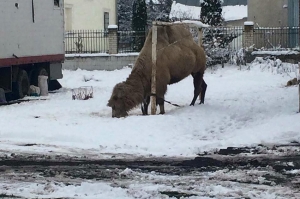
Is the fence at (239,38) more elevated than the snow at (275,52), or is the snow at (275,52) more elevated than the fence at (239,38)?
the fence at (239,38)

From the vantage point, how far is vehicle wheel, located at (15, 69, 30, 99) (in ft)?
66.0

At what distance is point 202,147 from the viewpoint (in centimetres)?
1070

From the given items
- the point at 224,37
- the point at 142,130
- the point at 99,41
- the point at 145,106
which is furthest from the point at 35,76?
the point at 99,41

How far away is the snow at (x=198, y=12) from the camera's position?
149 ft

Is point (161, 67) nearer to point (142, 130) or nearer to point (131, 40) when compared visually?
point (142, 130)

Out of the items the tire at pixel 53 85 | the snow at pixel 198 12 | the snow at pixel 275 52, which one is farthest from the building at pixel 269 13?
the tire at pixel 53 85

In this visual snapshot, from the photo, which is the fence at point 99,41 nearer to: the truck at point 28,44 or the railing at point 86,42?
the railing at point 86,42

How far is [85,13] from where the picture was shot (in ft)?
131

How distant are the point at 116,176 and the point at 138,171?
0.43m

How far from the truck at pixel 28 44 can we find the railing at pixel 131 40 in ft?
33.5

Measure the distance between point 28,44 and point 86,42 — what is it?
15.4 metres

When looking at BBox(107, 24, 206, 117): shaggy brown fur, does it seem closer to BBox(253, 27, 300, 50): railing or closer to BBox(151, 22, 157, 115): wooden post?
BBox(151, 22, 157, 115): wooden post

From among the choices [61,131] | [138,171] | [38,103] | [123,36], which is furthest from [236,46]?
[138,171]

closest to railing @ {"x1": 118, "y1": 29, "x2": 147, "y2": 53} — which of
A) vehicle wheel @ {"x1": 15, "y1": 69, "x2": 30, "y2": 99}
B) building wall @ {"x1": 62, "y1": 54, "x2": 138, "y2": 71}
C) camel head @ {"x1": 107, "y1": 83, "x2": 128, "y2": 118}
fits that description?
building wall @ {"x1": 62, "y1": 54, "x2": 138, "y2": 71}
